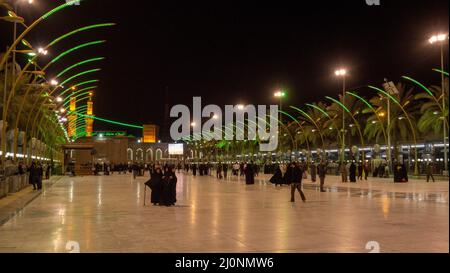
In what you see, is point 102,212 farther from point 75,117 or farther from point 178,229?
point 75,117

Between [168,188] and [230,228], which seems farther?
[168,188]

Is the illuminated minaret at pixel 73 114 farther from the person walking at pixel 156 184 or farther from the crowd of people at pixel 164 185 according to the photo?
the crowd of people at pixel 164 185

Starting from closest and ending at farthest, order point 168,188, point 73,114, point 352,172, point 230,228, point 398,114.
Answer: point 230,228 < point 168,188 < point 352,172 < point 398,114 < point 73,114

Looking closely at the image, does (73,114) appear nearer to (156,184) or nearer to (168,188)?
(156,184)

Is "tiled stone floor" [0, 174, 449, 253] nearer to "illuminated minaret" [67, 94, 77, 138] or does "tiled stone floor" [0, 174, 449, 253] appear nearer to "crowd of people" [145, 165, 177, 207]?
"crowd of people" [145, 165, 177, 207]

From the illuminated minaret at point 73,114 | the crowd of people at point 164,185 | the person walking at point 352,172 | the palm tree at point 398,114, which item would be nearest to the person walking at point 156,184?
the crowd of people at point 164,185

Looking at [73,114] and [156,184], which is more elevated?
[73,114]

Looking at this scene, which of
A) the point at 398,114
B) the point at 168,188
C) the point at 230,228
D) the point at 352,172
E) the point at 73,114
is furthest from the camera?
the point at 73,114

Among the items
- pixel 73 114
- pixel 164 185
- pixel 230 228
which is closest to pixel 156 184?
pixel 164 185

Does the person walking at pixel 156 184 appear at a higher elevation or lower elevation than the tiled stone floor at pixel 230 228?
higher

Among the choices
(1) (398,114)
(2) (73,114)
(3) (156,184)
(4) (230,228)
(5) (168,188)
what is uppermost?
(2) (73,114)
